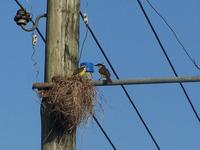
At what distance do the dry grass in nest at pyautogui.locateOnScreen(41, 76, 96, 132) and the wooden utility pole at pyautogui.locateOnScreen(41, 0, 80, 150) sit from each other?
0.09 metres

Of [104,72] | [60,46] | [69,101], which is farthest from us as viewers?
[104,72]

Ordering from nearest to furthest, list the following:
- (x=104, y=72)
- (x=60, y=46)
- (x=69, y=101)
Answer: (x=69, y=101) < (x=60, y=46) < (x=104, y=72)

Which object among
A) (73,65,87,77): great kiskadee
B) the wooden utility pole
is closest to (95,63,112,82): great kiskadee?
(73,65,87,77): great kiskadee

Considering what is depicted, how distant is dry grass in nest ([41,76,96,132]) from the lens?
6.96m

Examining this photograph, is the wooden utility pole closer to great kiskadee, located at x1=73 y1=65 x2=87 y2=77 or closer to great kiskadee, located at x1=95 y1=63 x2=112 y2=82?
great kiskadee, located at x1=73 y1=65 x2=87 y2=77

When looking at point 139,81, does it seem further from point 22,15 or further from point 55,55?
point 22,15

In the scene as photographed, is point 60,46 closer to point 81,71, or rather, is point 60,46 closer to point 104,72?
point 81,71

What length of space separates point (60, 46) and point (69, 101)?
0.64 m

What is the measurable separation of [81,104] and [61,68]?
457 millimetres

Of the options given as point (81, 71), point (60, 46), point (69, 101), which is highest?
point (60, 46)

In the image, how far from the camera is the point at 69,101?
6.99 metres

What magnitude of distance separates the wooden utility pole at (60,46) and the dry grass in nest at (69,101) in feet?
0.28

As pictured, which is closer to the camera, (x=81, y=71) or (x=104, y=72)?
(x=81, y=71)

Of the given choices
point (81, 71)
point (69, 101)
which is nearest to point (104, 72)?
point (81, 71)
